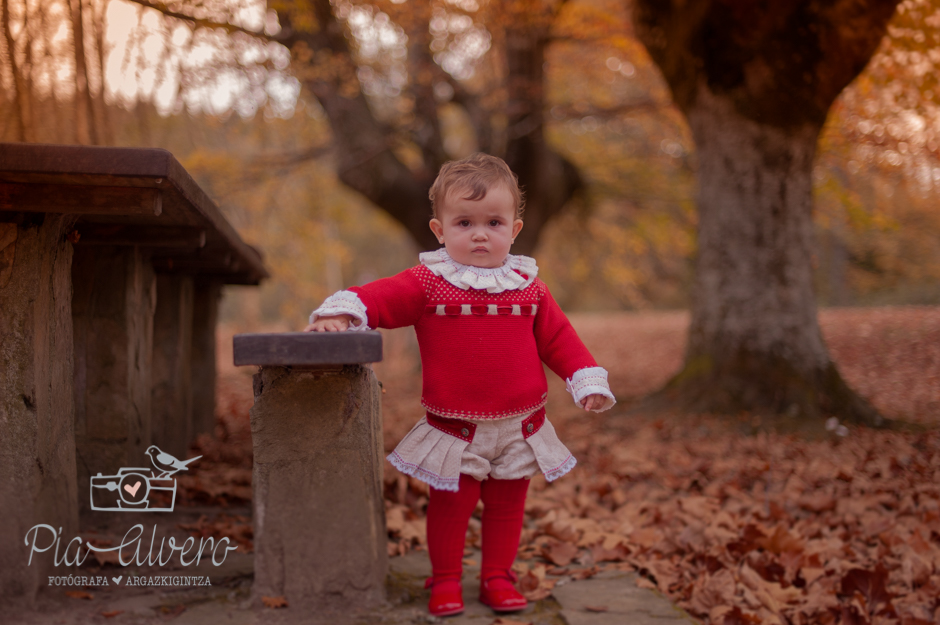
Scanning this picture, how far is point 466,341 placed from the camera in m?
2.16

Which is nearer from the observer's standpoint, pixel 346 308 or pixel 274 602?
pixel 346 308

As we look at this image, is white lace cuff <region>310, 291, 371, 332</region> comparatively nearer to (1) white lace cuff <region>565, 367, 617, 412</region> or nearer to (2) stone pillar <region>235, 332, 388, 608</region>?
(2) stone pillar <region>235, 332, 388, 608</region>

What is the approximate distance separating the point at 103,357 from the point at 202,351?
181 centimetres

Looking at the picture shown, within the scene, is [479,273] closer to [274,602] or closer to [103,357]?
[274,602]

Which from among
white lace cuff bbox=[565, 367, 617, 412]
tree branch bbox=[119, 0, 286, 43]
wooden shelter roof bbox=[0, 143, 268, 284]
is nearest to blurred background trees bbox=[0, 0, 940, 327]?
tree branch bbox=[119, 0, 286, 43]

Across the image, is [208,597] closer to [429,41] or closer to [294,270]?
[429,41]

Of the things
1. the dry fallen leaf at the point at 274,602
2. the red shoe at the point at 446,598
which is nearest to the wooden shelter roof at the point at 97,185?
the dry fallen leaf at the point at 274,602

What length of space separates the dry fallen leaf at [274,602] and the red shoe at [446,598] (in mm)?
462

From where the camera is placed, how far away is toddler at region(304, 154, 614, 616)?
2.14 m

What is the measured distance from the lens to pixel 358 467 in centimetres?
→ 211

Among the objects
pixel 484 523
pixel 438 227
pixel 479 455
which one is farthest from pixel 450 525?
pixel 438 227

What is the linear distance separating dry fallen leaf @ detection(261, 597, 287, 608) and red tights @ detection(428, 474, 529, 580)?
1.60ft

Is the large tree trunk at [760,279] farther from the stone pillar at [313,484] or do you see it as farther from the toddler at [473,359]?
the stone pillar at [313,484]

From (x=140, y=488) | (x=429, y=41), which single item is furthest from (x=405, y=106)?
(x=140, y=488)
